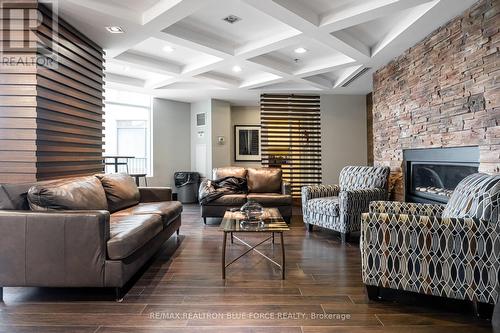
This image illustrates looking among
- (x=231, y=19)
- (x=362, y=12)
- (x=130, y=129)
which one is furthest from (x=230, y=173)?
(x=362, y=12)

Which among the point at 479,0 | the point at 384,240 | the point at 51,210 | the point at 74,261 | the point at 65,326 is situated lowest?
the point at 65,326

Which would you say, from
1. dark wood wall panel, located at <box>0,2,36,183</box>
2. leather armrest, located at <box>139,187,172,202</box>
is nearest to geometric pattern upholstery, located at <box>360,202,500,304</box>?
leather armrest, located at <box>139,187,172,202</box>

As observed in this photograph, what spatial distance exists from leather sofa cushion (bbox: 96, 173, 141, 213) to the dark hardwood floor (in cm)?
94

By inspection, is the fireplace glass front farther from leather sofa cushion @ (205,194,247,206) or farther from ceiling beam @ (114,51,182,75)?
ceiling beam @ (114,51,182,75)

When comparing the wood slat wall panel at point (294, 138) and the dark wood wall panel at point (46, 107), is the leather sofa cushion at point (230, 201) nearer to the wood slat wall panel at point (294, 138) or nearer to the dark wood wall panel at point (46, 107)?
the dark wood wall panel at point (46, 107)

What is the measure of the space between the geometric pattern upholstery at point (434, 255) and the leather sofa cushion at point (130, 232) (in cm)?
178

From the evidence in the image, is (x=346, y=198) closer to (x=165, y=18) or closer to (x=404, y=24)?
(x=404, y=24)

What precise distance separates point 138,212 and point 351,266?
2311 millimetres

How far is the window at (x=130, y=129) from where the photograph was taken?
6.68 meters

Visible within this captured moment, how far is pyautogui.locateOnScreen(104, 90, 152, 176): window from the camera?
6.68m

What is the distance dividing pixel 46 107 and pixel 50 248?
1527 millimetres

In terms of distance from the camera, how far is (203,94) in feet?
22.0

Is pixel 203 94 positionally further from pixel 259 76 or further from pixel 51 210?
pixel 51 210

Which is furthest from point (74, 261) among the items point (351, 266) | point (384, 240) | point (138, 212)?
point (351, 266)
